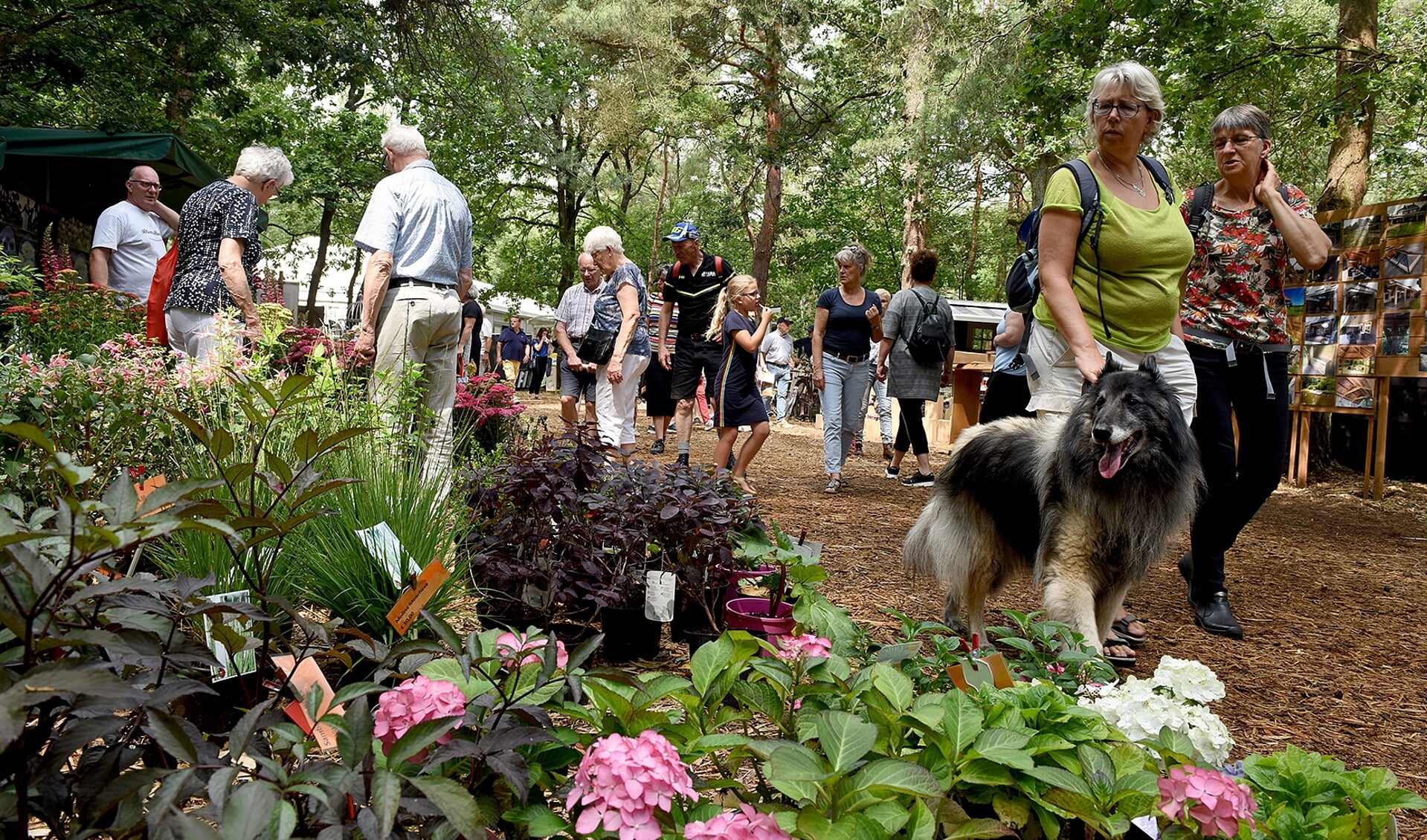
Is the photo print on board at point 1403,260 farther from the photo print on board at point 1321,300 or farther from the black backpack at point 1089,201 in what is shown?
the black backpack at point 1089,201

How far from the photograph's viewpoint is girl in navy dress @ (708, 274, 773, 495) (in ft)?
23.9

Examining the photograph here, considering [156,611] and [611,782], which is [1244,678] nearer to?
[611,782]

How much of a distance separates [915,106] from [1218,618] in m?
14.2

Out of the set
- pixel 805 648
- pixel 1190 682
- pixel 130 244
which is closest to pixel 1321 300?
pixel 1190 682

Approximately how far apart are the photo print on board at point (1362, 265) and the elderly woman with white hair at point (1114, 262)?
6636 mm

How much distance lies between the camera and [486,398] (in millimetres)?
6637

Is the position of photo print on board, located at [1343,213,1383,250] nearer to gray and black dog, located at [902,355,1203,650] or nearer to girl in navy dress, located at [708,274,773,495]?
girl in navy dress, located at [708,274,773,495]

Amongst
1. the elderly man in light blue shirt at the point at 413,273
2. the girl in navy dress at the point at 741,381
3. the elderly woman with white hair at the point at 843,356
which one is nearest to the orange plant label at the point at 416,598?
the elderly man in light blue shirt at the point at 413,273

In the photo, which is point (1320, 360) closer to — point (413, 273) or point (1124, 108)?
point (1124, 108)

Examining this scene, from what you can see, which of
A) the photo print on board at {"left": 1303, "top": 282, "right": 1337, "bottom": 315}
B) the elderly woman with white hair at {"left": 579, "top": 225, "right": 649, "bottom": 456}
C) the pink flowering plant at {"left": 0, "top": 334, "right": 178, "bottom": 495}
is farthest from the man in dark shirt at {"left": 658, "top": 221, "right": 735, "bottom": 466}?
the photo print on board at {"left": 1303, "top": 282, "right": 1337, "bottom": 315}

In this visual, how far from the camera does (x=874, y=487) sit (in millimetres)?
8648

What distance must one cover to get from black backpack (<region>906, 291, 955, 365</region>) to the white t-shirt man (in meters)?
6.08

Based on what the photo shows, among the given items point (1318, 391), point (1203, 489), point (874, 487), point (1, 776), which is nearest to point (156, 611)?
point (1, 776)

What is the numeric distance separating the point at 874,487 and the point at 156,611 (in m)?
7.78
